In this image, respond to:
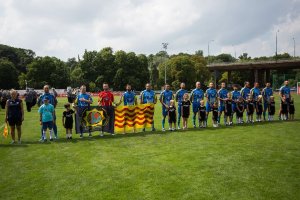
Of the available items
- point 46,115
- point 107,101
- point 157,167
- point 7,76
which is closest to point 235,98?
point 107,101

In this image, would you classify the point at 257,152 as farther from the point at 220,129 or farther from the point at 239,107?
the point at 239,107

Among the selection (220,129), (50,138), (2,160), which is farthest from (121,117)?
(2,160)

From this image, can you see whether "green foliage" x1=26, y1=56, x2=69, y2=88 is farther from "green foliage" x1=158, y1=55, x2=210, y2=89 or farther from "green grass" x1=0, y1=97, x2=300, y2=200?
"green grass" x1=0, y1=97, x2=300, y2=200

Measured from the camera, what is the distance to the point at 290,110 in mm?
18859

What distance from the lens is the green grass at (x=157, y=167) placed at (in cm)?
687

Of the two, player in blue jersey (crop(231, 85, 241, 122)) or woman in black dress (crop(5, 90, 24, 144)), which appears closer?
woman in black dress (crop(5, 90, 24, 144))

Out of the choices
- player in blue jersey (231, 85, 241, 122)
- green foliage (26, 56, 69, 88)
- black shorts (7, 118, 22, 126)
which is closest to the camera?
black shorts (7, 118, 22, 126)

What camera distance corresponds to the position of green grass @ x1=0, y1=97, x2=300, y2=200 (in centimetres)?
687

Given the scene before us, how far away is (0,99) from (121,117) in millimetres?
20979

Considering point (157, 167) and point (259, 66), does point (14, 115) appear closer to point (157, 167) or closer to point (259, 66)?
point (157, 167)

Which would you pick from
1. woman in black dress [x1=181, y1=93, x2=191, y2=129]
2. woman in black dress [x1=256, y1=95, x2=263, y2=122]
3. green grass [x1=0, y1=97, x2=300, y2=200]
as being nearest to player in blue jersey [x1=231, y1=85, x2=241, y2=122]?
woman in black dress [x1=256, y1=95, x2=263, y2=122]

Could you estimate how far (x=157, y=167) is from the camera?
28.5 ft

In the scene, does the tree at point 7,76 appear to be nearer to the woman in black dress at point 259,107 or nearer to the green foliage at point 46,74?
the green foliage at point 46,74

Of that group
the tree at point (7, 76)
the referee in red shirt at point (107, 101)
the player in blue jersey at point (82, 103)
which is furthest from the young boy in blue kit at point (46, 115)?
the tree at point (7, 76)
